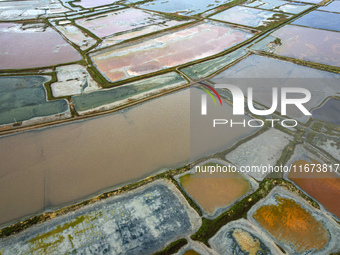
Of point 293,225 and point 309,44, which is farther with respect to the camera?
point 309,44

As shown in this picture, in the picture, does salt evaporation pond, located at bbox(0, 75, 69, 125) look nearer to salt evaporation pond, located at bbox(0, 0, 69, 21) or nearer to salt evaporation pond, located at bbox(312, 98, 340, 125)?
salt evaporation pond, located at bbox(312, 98, 340, 125)

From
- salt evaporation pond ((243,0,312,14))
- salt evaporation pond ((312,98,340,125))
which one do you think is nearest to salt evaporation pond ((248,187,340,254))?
salt evaporation pond ((312,98,340,125))

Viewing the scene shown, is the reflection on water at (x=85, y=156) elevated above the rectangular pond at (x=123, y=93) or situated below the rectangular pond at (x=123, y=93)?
below

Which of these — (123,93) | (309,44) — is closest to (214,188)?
(123,93)

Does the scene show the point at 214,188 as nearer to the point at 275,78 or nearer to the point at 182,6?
the point at 275,78
